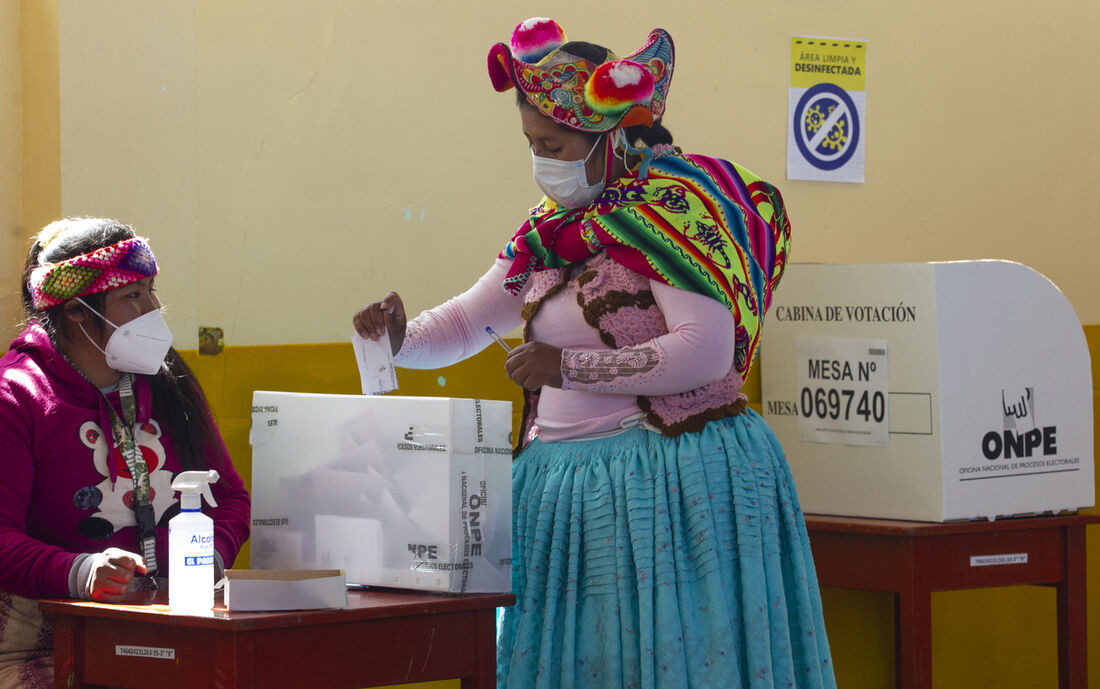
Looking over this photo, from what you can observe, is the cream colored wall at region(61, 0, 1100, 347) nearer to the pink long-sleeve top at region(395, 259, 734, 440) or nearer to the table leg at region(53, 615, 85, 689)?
the pink long-sleeve top at region(395, 259, 734, 440)

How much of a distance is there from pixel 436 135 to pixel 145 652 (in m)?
1.96

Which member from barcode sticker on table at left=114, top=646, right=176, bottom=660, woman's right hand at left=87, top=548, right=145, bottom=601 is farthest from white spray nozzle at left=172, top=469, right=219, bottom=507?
barcode sticker on table at left=114, top=646, right=176, bottom=660

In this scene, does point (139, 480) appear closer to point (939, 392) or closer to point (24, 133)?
point (24, 133)

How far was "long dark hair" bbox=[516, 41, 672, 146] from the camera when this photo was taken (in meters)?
2.58

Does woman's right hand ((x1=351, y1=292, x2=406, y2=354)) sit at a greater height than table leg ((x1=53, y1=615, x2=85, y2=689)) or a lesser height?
greater

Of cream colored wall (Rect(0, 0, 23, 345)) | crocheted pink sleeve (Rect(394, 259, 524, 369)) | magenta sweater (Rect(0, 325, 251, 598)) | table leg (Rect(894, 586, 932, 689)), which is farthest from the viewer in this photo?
table leg (Rect(894, 586, 932, 689))

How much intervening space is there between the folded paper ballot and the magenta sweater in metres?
0.46

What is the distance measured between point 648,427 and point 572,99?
67cm

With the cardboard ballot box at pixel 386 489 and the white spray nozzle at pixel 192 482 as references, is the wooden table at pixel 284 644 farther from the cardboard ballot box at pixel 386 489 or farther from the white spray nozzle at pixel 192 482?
the white spray nozzle at pixel 192 482

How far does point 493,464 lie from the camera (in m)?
2.31

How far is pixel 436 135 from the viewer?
369 cm

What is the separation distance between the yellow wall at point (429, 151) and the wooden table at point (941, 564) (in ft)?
2.03

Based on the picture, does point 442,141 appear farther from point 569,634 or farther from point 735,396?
point 569,634

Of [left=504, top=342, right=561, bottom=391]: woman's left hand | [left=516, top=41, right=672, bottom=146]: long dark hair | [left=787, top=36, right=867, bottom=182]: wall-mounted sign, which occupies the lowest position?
[left=504, top=342, right=561, bottom=391]: woman's left hand
